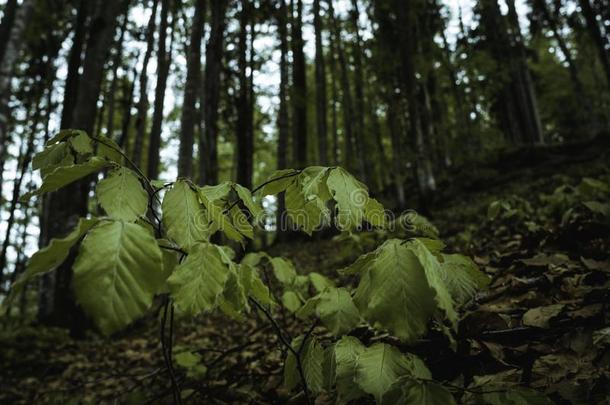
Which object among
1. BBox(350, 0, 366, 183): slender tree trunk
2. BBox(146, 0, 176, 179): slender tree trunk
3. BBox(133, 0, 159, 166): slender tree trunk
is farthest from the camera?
BBox(350, 0, 366, 183): slender tree trunk

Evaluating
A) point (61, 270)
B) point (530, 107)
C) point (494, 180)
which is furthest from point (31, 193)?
point (530, 107)

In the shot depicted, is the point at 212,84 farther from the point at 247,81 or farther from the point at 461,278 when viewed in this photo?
the point at 461,278

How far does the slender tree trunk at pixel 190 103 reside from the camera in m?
4.74

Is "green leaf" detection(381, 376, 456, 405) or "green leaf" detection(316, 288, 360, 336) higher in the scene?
"green leaf" detection(316, 288, 360, 336)

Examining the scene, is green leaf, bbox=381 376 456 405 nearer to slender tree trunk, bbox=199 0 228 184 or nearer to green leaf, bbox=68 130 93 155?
green leaf, bbox=68 130 93 155

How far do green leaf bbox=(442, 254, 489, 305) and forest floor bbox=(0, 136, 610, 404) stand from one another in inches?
8.9

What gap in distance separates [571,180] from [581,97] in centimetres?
1073

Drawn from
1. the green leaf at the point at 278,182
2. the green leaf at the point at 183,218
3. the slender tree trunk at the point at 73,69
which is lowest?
the green leaf at the point at 183,218

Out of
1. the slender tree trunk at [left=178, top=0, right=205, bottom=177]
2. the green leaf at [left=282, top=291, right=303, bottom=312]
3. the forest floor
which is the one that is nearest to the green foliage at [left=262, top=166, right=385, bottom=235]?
the forest floor

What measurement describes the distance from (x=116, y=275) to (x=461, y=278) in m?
0.84

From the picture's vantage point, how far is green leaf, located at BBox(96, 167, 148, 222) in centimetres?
72

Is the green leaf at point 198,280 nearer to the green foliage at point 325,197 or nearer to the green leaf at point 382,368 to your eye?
the green foliage at point 325,197

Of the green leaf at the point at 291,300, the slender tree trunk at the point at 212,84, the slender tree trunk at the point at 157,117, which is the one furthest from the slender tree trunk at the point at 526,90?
the green leaf at the point at 291,300

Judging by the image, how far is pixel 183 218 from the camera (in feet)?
2.62
